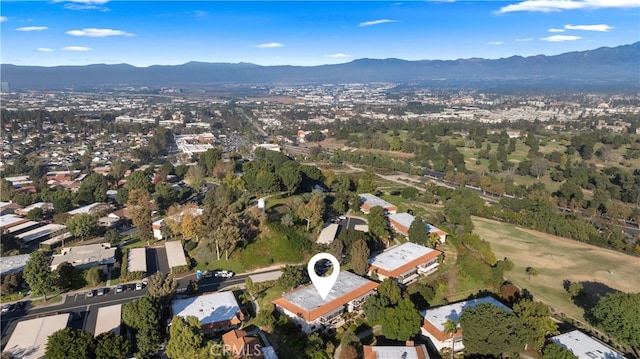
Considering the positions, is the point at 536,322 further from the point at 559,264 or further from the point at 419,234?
the point at 559,264

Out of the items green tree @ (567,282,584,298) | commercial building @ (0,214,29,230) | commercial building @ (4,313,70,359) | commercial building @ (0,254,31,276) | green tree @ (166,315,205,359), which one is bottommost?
green tree @ (567,282,584,298)

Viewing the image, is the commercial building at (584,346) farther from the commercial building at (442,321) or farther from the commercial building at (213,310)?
the commercial building at (213,310)

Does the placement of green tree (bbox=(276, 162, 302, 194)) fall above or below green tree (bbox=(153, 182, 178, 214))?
above

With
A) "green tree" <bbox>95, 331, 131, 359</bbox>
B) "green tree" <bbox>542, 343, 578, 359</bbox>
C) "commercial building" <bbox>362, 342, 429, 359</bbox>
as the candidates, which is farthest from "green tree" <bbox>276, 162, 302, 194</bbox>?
"green tree" <bbox>542, 343, 578, 359</bbox>

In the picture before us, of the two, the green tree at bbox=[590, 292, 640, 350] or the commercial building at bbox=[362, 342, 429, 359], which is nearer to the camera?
the commercial building at bbox=[362, 342, 429, 359]

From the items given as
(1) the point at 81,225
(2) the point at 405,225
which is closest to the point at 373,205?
(2) the point at 405,225

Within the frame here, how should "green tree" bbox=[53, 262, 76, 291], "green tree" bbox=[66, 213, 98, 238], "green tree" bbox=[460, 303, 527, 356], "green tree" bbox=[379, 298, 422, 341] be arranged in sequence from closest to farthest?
"green tree" bbox=[460, 303, 527, 356], "green tree" bbox=[379, 298, 422, 341], "green tree" bbox=[53, 262, 76, 291], "green tree" bbox=[66, 213, 98, 238]

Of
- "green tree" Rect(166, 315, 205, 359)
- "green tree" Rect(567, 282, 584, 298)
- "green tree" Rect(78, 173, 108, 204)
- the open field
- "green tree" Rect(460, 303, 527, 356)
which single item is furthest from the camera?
"green tree" Rect(78, 173, 108, 204)

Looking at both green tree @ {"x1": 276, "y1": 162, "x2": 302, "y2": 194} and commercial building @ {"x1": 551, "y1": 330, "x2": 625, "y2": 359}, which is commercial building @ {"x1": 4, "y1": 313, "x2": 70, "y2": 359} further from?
commercial building @ {"x1": 551, "y1": 330, "x2": 625, "y2": 359}
